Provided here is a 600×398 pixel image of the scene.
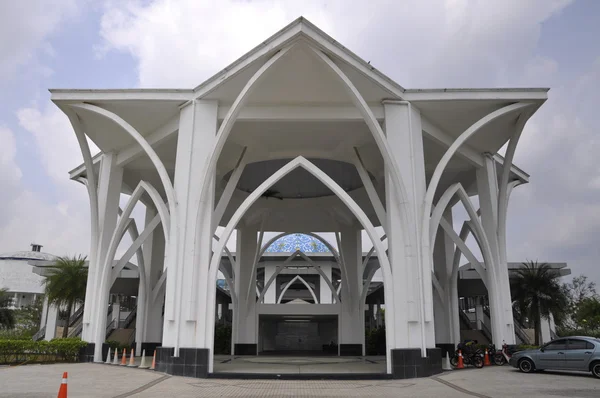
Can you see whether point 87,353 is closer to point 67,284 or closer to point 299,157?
point 67,284

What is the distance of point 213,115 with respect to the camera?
18031 mm

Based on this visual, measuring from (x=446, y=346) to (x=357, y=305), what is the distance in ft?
21.0

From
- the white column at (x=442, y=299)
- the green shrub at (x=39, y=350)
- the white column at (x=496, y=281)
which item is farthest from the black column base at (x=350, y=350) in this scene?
the green shrub at (x=39, y=350)

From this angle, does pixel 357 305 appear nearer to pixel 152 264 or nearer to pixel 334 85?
pixel 152 264

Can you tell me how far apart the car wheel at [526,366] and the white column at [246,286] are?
18.2 metres

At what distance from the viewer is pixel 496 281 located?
20188mm

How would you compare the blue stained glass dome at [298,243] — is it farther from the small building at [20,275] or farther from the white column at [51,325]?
the small building at [20,275]

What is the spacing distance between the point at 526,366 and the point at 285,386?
8858 millimetres

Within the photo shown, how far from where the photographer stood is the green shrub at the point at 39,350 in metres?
18.5

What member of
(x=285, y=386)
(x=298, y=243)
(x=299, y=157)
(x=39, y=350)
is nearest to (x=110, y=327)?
(x=298, y=243)

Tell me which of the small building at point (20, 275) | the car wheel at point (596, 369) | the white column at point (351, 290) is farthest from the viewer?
the small building at point (20, 275)

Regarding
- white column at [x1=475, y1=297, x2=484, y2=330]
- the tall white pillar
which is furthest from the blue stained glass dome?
the tall white pillar

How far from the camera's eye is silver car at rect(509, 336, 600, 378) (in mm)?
14664

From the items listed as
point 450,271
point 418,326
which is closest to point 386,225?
point 418,326
